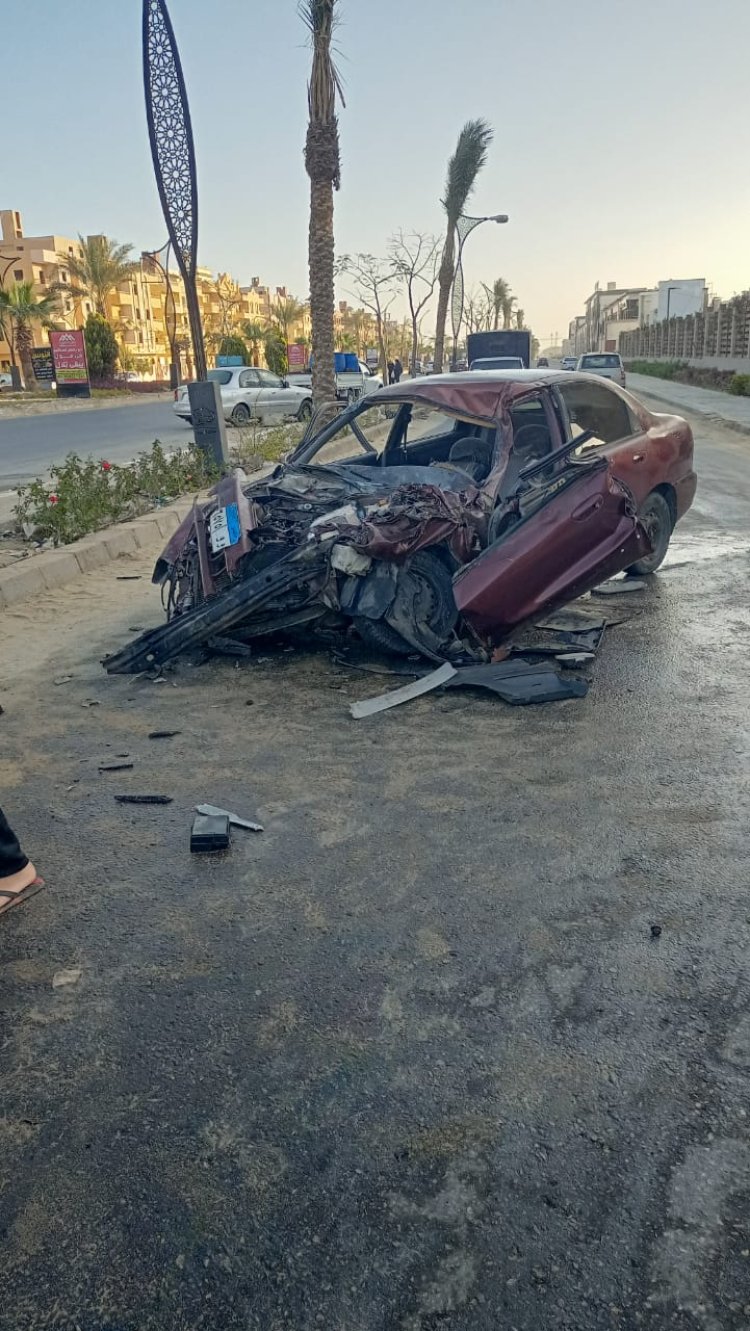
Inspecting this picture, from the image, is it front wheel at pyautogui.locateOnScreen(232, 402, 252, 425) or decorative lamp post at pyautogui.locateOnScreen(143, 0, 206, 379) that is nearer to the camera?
decorative lamp post at pyautogui.locateOnScreen(143, 0, 206, 379)

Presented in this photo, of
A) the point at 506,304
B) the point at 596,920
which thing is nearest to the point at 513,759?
the point at 596,920

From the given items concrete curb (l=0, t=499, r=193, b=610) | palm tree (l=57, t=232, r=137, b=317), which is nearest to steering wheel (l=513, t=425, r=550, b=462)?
concrete curb (l=0, t=499, r=193, b=610)

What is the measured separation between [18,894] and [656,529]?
5652 mm

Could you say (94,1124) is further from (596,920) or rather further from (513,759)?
(513,759)

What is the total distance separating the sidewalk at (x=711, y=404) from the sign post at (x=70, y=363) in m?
23.1

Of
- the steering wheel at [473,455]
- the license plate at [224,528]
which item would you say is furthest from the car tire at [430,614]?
the steering wheel at [473,455]

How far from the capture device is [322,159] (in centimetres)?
1705

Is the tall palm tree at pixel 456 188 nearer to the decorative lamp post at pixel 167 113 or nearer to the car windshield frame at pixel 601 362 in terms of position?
the car windshield frame at pixel 601 362

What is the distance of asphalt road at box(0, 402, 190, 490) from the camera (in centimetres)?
1641

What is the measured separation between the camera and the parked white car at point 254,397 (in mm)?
23344

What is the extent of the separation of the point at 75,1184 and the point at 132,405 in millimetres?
40007

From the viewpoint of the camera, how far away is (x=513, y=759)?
4027mm

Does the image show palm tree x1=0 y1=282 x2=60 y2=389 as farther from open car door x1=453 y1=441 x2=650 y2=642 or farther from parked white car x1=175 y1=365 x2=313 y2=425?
open car door x1=453 y1=441 x2=650 y2=642

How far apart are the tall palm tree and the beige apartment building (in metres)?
33.2
